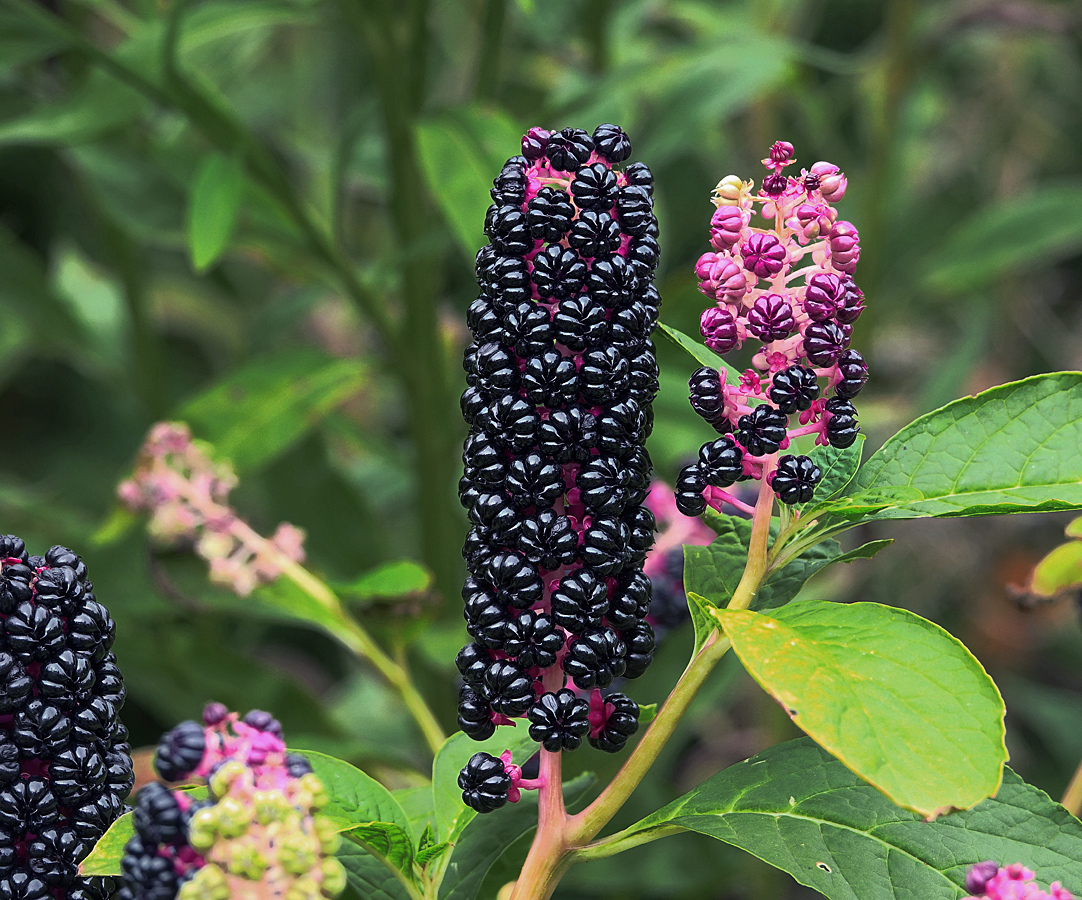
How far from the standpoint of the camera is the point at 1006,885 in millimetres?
478

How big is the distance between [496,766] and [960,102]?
2917mm

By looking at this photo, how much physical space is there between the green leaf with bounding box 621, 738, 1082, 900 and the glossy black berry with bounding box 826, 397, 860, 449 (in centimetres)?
16

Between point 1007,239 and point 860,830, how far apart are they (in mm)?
1611

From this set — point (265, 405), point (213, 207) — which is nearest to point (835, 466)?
point (213, 207)

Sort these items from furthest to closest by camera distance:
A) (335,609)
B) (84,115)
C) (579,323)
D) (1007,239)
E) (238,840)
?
(1007,239), (84,115), (335,609), (579,323), (238,840)

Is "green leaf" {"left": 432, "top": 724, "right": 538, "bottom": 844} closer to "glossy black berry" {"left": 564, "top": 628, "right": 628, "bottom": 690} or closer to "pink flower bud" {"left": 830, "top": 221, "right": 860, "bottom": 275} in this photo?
"glossy black berry" {"left": 564, "top": 628, "right": 628, "bottom": 690}

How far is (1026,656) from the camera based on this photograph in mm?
2547

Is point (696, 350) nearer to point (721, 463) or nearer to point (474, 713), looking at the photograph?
point (721, 463)

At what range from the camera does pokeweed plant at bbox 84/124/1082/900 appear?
0.54 meters

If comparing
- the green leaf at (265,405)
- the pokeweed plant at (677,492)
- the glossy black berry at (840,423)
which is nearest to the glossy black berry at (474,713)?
the pokeweed plant at (677,492)

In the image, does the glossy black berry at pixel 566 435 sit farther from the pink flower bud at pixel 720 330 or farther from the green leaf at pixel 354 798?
the green leaf at pixel 354 798

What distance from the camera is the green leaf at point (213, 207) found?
1.17 metres

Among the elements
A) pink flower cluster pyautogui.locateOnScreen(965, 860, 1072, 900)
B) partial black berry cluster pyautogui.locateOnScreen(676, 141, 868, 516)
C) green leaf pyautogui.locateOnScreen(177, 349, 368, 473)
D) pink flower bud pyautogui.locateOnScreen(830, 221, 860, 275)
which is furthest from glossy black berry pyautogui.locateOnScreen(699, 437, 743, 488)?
green leaf pyautogui.locateOnScreen(177, 349, 368, 473)

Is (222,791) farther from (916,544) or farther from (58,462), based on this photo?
(916,544)
